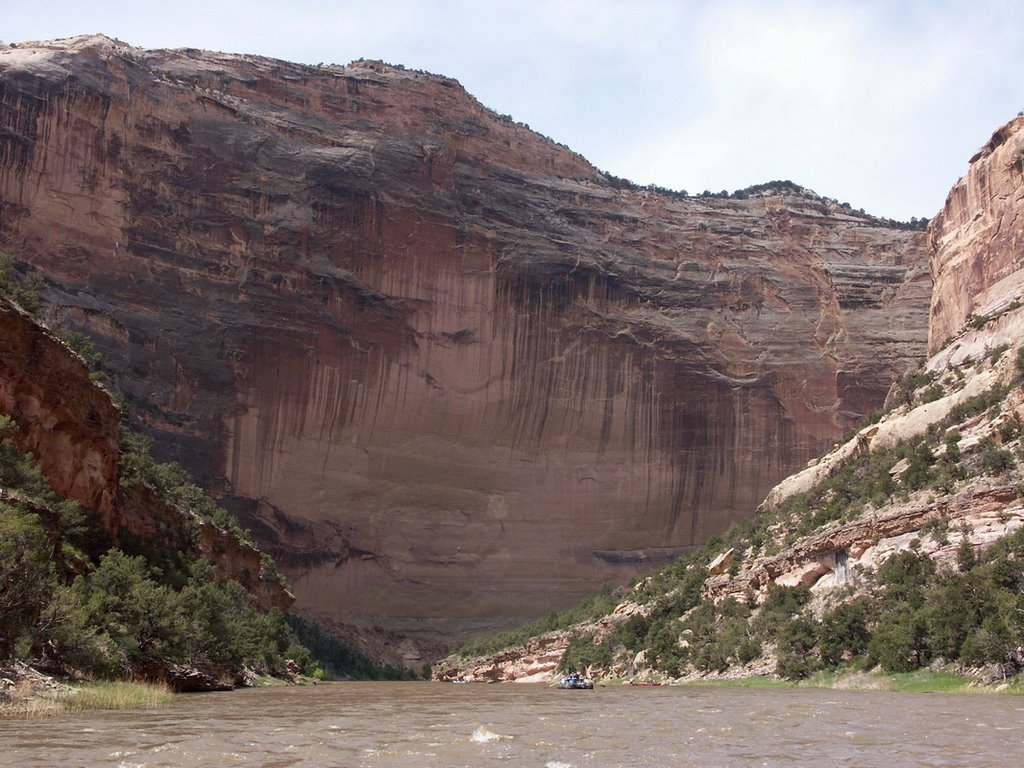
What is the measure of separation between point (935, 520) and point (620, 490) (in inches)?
1678

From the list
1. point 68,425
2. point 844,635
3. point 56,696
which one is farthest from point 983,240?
point 56,696

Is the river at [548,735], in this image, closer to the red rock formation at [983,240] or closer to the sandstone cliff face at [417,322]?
the red rock formation at [983,240]

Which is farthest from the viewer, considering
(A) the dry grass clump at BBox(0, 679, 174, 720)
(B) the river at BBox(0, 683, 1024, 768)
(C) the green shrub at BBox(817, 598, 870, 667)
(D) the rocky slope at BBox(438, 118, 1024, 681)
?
(C) the green shrub at BBox(817, 598, 870, 667)

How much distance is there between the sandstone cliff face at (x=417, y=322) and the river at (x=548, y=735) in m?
45.3

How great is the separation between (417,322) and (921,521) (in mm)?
43539

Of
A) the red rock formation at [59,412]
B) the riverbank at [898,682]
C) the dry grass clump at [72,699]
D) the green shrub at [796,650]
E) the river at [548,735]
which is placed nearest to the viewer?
the river at [548,735]

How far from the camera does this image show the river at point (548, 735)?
11141 mm

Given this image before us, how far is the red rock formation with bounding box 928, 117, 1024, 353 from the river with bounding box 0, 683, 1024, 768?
29084 millimetres

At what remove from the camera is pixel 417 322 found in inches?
2692

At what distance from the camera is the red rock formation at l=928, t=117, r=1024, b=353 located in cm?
4428

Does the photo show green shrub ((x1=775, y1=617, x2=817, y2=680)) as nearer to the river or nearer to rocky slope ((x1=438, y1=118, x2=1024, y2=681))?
rocky slope ((x1=438, y1=118, x2=1024, y2=681))

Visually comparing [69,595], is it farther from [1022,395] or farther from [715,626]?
[1022,395]

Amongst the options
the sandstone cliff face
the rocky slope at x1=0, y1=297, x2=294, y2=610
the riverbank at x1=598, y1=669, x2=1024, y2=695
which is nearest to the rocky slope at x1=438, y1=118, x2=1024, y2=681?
the riverbank at x1=598, y1=669, x2=1024, y2=695

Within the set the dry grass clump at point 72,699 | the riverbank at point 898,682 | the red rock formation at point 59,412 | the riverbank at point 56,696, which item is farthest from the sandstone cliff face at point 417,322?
the riverbank at point 56,696
